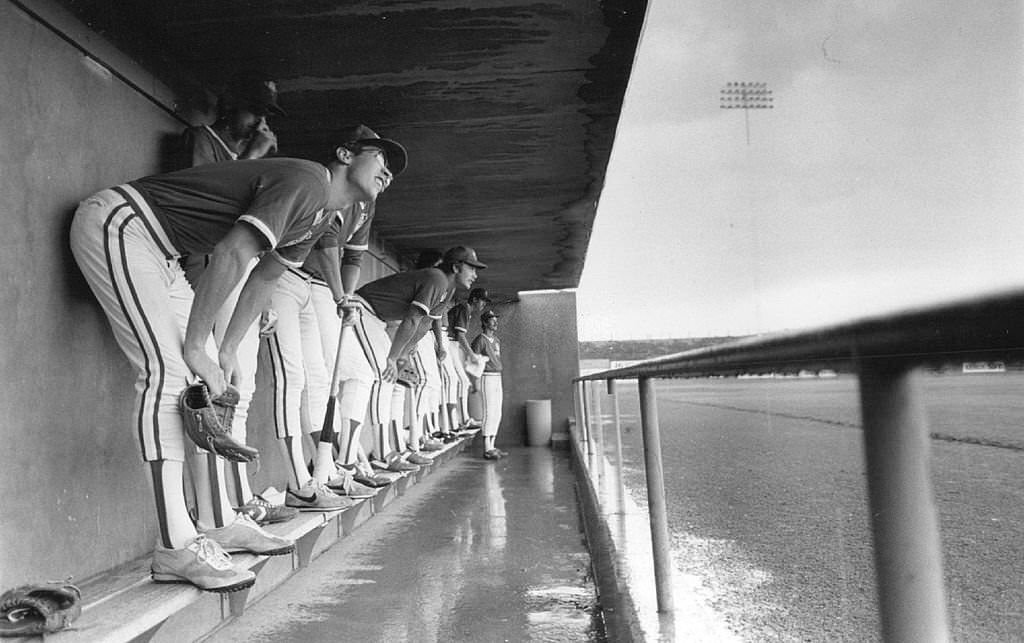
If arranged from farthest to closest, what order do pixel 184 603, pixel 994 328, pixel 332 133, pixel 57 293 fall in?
pixel 332 133, pixel 57 293, pixel 184 603, pixel 994 328

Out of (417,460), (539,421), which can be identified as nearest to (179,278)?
(417,460)

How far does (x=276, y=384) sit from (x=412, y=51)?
1.42 meters

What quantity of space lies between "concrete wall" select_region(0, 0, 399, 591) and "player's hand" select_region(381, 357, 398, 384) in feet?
6.17

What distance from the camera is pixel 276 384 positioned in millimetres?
3242

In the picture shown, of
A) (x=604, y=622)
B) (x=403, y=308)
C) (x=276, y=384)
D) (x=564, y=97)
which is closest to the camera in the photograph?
(x=604, y=622)

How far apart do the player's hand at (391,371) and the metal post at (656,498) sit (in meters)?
2.53

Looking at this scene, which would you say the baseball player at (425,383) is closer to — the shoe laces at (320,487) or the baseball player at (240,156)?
the shoe laces at (320,487)

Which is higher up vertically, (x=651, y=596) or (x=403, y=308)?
(x=403, y=308)

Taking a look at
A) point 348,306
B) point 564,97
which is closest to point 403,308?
point 348,306

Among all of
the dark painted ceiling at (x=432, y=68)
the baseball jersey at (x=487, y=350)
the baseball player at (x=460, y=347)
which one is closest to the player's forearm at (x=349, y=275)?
the dark painted ceiling at (x=432, y=68)

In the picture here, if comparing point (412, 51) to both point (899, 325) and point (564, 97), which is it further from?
point (899, 325)

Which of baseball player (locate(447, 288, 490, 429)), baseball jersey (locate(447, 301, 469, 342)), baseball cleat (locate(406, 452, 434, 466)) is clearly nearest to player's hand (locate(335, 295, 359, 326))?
A: baseball cleat (locate(406, 452, 434, 466))

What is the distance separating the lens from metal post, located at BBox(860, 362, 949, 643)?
1.69 feet

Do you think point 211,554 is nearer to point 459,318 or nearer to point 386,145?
point 386,145
